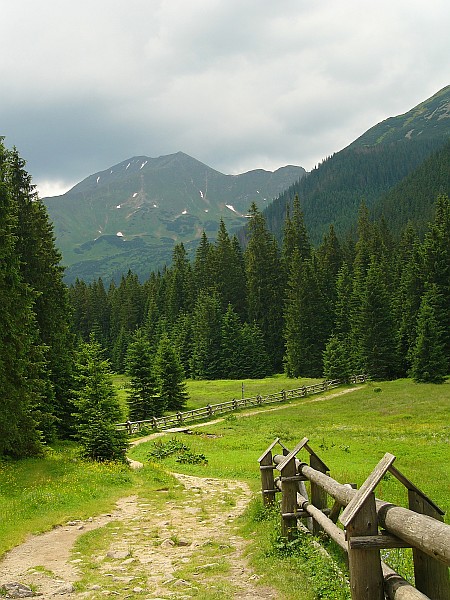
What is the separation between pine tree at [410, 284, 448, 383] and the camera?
5675 centimetres

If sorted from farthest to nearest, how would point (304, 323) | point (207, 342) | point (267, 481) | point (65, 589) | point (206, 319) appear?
point (206, 319)
point (207, 342)
point (304, 323)
point (267, 481)
point (65, 589)

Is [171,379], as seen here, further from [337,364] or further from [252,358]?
[252,358]

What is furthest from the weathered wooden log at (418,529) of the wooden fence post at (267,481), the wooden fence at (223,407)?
the wooden fence at (223,407)

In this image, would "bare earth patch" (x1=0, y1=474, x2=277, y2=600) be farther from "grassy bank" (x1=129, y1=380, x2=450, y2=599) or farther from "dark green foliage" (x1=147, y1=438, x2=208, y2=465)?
"dark green foliage" (x1=147, y1=438, x2=208, y2=465)

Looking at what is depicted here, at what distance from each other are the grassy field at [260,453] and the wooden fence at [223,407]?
6.80 feet

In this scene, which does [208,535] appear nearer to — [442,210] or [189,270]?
[442,210]

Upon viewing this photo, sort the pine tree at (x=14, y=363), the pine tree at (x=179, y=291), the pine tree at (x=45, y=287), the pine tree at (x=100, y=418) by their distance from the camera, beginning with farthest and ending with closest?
the pine tree at (x=179, y=291) → the pine tree at (x=45, y=287) → the pine tree at (x=100, y=418) → the pine tree at (x=14, y=363)

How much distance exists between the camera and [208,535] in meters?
12.2

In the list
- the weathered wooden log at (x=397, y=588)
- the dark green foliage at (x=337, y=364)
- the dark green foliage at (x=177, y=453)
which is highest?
the weathered wooden log at (x=397, y=588)

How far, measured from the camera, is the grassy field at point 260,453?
504 inches

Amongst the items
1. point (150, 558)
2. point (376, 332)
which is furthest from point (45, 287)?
point (376, 332)

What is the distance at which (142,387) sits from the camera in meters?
48.2

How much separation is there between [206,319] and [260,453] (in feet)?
200

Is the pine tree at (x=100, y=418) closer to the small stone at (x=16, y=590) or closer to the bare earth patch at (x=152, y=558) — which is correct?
the bare earth patch at (x=152, y=558)
